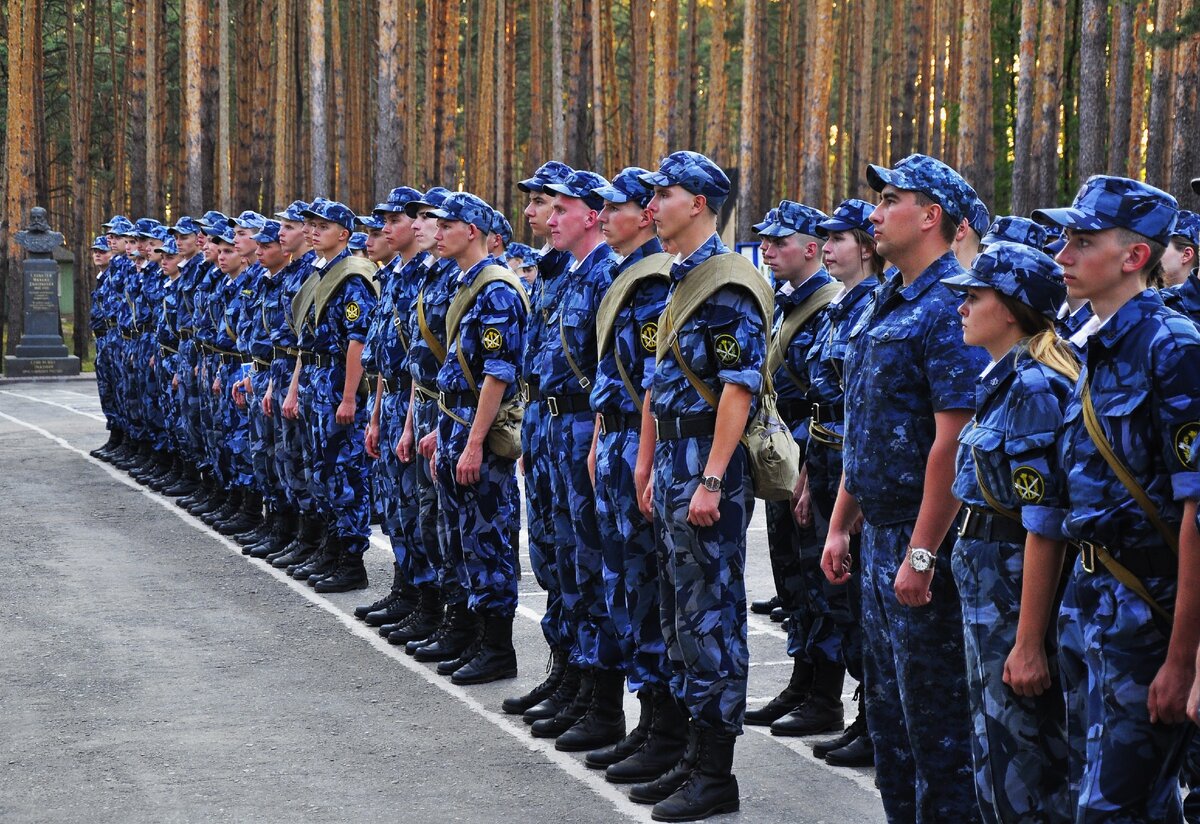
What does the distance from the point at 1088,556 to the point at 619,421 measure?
272 cm

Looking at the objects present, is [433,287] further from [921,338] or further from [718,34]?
[718,34]

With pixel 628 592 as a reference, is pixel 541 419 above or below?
above

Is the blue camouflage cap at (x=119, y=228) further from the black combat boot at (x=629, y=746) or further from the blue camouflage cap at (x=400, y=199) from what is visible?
the black combat boot at (x=629, y=746)

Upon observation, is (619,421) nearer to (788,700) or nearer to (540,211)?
(540,211)

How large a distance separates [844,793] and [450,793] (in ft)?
4.91

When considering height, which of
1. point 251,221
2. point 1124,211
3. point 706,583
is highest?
point 1124,211

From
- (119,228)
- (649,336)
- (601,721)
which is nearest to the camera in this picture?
(649,336)

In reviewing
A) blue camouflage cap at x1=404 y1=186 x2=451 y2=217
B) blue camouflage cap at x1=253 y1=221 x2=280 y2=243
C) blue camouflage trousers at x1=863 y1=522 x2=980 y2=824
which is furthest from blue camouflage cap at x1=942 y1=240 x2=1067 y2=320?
blue camouflage cap at x1=253 y1=221 x2=280 y2=243

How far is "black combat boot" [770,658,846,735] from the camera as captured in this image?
21.7ft

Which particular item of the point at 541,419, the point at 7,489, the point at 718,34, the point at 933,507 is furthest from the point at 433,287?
the point at 718,34

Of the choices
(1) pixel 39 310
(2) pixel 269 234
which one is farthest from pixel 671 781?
(1) pixel 39 310

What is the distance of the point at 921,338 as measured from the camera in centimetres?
457

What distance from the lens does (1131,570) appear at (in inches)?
137

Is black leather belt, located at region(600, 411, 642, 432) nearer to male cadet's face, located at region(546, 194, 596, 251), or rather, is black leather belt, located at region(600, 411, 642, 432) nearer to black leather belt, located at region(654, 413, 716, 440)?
black leather belt, located at region(654, 413, 716, 440)
